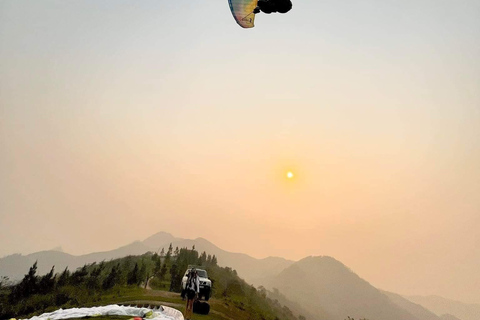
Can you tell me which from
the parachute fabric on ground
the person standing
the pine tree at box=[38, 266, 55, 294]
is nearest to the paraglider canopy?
the person standing

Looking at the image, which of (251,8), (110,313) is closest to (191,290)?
(110,313)

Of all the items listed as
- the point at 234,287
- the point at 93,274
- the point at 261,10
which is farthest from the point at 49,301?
the point at 261,10

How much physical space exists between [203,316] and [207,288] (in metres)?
2.21

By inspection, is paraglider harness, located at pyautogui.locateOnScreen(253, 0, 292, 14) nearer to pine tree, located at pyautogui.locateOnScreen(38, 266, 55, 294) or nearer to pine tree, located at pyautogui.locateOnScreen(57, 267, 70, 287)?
pine tree, located at pyautogui.locateOnScreen(57, 267, 70, 287)

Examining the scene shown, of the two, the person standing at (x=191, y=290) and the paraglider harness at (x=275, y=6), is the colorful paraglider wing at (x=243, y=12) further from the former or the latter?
the person standing at (x=191, y=290)

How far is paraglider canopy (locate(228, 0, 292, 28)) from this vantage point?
11883 millimetres

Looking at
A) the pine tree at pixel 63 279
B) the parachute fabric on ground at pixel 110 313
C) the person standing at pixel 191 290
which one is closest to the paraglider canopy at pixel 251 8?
the person standing at pixel 191 290

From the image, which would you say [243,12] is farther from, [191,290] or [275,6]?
[191,290]

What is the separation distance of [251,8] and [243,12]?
0.75 metres

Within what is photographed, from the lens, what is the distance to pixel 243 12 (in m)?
15.1

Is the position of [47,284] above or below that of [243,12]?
below

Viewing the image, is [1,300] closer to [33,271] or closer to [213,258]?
[33,271]

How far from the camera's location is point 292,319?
134m

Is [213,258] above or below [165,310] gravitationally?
above
